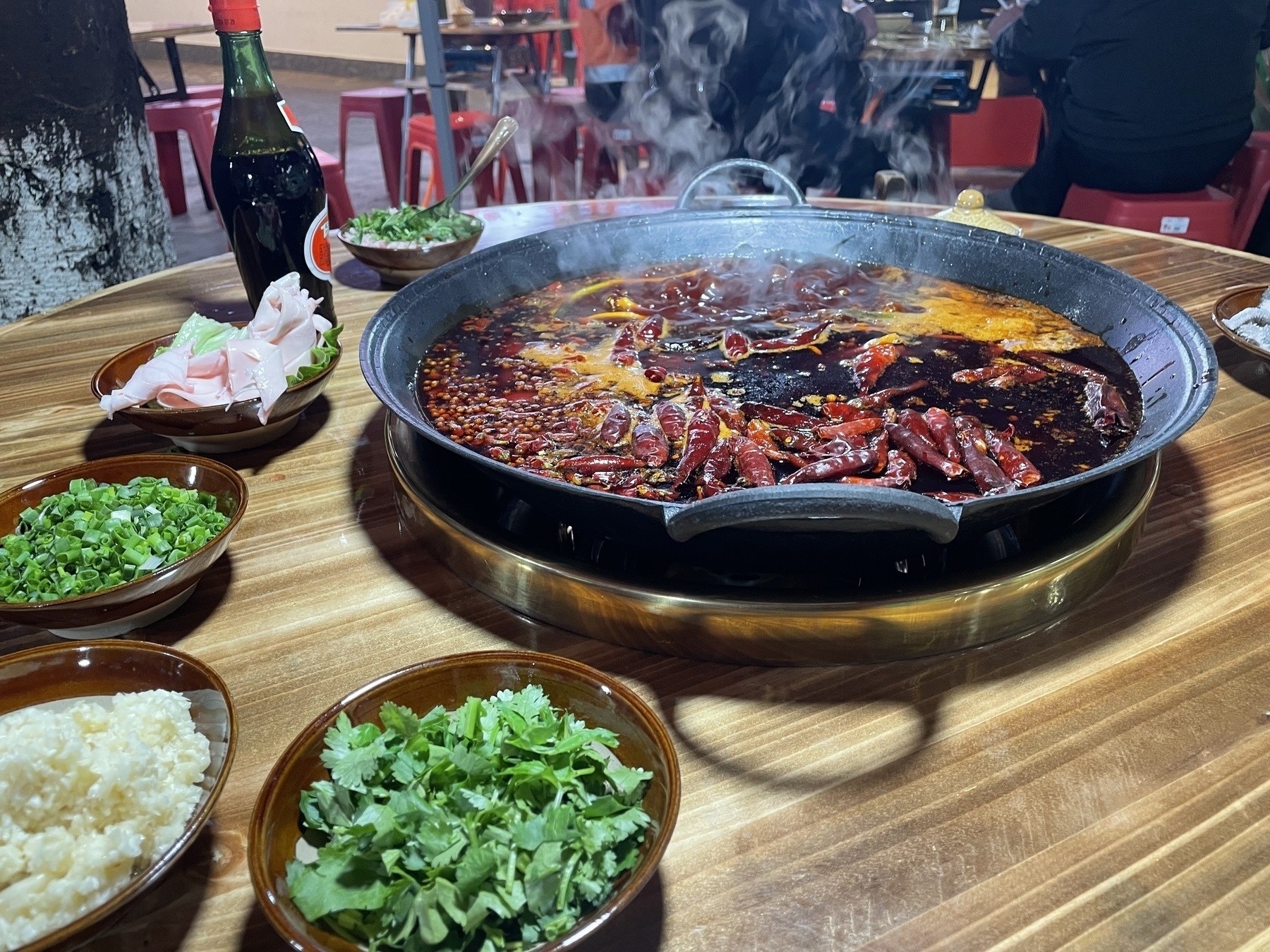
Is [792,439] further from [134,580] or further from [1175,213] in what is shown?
[1175,213]

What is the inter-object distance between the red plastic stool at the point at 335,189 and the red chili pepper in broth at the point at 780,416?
391 centimetres

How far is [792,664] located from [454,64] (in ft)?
28.7

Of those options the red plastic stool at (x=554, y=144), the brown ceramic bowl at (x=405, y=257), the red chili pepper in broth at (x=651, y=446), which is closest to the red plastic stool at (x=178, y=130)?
the red plastic stool at (x=554, y=144)

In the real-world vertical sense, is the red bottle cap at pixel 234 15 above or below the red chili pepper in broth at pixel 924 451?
above

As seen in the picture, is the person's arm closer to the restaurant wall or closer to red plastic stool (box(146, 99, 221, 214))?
red plastic stool (box(146, 99, 221, 214))

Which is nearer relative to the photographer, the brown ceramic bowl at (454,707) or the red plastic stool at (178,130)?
the brown ceramic bowl at (454,707)

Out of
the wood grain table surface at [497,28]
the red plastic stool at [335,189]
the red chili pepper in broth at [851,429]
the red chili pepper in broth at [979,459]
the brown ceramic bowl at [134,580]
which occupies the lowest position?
the red plastic stool at [335,189]

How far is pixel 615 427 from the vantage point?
1.58 metres

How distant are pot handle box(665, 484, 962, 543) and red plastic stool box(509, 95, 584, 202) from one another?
6.48 metres

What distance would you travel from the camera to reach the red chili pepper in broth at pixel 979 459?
1.34 m

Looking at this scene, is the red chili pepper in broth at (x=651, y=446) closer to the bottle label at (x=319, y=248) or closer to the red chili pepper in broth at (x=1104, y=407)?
the red chili pepper in broth at (x=1104, y=407)

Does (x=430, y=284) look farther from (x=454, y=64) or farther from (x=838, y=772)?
(x=454, y=64)

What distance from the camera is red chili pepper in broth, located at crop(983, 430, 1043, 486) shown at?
1.39 m

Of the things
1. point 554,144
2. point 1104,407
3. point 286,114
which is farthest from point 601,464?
point 554,144
